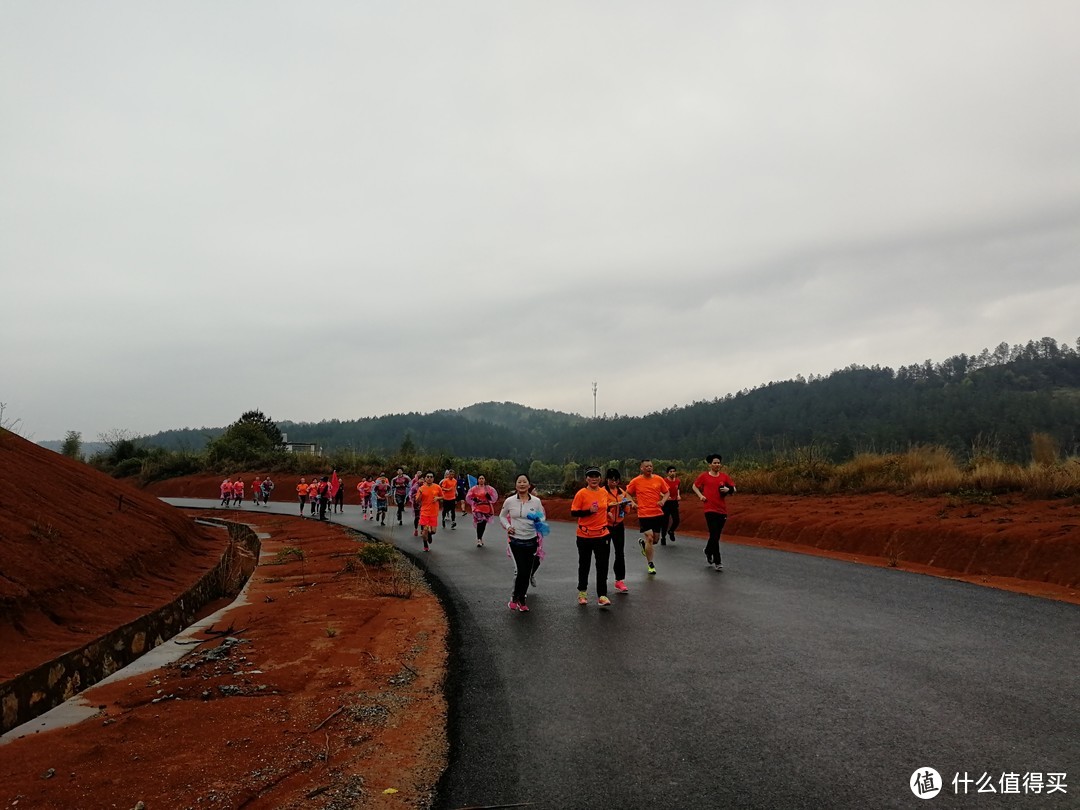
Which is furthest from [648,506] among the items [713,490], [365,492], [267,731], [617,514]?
[365,492]

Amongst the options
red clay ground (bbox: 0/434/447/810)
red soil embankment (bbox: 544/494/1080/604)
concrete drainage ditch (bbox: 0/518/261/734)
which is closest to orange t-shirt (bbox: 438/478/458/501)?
red soil embankment (bbox: 544/494/1080/604)

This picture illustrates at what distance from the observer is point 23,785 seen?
13.8ft

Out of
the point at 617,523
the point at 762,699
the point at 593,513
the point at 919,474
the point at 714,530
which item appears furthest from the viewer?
the point at 919,474

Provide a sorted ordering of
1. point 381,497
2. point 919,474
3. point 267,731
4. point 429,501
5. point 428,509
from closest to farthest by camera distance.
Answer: point 267,731 → point 428,509 → point 429,501 → point 919,474 → point 381,497

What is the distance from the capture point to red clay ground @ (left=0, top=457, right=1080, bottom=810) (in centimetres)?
412

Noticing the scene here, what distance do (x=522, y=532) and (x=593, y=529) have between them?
976 millimetres

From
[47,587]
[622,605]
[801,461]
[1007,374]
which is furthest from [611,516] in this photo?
[1007,374]

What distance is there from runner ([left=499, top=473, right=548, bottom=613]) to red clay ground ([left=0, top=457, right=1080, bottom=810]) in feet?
3.79

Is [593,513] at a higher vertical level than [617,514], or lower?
higher

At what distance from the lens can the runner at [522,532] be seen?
8.95 metres

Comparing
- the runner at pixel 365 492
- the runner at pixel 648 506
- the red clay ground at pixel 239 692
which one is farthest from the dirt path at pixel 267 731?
the runner at pixel 365 492

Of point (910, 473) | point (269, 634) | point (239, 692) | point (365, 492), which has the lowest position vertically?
point (269, 634)

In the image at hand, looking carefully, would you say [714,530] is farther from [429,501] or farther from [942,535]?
[429,501]

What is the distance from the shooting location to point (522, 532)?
9.09 metres
